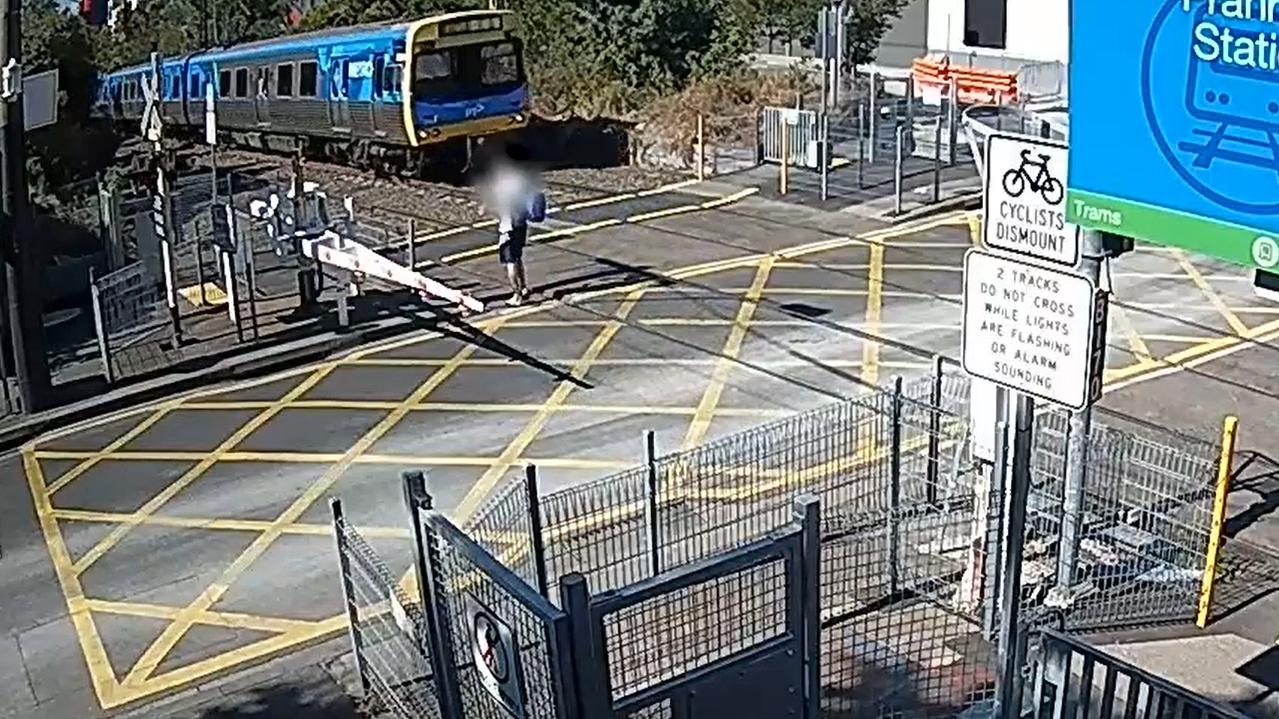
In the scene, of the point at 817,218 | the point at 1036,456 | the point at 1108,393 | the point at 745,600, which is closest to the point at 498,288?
the point at 817,218

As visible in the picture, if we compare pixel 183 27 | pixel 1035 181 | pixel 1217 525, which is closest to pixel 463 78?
pixel 1217 525

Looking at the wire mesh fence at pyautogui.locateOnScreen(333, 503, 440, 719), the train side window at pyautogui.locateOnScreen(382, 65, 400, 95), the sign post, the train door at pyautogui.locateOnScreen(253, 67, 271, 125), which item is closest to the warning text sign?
the sign post

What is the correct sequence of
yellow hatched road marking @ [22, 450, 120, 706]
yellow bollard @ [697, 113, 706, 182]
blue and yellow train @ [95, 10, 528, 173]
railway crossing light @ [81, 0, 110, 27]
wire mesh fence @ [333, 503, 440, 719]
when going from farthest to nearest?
yellow bollard @ [697, 113, 706, 182] → blue and yellow train @ [95, 10, 528, 173] → railway crossing light @ [81, 0, 110, 27] → yellow hatched road marking @ [22, 450, 120, 706] → wire mesh fence @ [333, 503, 440, 719]

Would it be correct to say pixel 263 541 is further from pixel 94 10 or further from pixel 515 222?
pixel 94 10

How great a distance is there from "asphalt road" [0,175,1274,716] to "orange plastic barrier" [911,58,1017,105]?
35.1ft

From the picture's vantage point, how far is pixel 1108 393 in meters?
12.4

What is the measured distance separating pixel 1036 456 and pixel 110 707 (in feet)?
19.6

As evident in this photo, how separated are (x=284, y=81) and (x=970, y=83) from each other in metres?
13.2

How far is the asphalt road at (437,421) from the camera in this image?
9.31 meters

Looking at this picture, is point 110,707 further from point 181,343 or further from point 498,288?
point 498,288

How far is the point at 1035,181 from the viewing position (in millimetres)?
5332

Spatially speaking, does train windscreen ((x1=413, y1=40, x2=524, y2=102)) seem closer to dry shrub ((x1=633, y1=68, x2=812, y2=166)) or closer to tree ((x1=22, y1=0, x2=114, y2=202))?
dry shrub ((x1=633, y1=68, x2=812, y2=166))

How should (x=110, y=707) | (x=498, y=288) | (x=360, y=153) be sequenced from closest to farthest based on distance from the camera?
(x=110, y=707)
(x=498, y=288)
(x=360, y=153)

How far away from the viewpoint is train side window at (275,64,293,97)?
83.1 feet
